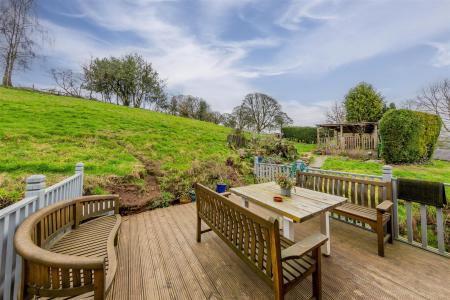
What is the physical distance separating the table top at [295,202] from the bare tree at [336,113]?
765 inches

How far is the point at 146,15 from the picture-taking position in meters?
6.04

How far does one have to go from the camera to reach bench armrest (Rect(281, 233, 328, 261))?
56.4 inches

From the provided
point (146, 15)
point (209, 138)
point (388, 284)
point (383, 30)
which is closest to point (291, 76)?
point (383, 30)

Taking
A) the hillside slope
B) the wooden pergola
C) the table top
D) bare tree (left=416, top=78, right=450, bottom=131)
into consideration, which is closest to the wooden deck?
the table top

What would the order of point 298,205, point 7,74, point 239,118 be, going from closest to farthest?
1. point 298,205
2. point 7,74
3. point 239,118

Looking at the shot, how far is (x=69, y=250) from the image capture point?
1.81 m

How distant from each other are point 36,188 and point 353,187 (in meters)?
4.36

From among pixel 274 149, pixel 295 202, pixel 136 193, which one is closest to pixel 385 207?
pixel 295 202

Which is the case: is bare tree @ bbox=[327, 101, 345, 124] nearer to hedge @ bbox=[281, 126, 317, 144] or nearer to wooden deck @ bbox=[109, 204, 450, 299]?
hedge @ bbox=[281, 126, 317, 144]

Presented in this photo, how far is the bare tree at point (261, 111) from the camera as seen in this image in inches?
837

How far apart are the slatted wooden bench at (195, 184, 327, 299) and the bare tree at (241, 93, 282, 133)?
19791 millimetres

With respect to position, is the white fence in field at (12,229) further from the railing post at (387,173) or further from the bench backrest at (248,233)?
the railing post at (387,173)

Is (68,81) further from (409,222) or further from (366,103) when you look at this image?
(366,103)

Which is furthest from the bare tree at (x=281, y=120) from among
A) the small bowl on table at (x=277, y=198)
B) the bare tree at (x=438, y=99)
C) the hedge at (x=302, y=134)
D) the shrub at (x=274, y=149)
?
the small bowl on table at (x=277, y=198)
